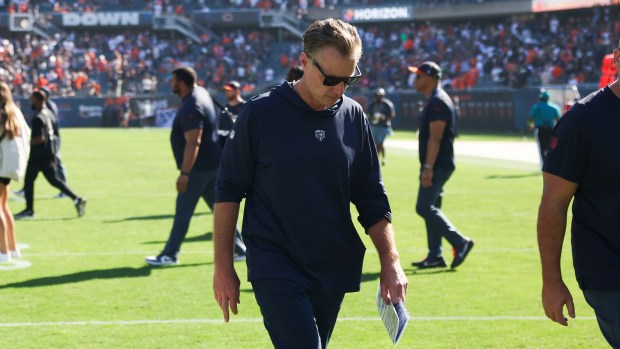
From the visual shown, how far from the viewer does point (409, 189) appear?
2108 cm

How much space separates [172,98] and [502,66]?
1689 centimetres

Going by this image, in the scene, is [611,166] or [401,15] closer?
[611,166]

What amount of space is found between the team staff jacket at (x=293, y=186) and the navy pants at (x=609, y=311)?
106cm

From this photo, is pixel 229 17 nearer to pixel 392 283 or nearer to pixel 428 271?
pixel 428 271

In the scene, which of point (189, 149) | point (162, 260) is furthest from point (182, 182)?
point (162, 260)

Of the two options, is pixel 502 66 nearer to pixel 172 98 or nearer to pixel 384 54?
pixel 384 54

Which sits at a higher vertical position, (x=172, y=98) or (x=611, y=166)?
(x=611, y=166)

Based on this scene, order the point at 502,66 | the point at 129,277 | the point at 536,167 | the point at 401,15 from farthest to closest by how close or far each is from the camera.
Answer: the point at 401,15 < the point at 502,66 < the point at 536,167 < the point at 129,277

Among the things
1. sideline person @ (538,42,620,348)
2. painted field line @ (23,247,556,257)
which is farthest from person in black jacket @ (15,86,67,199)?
sideline person @ (538,42,620,348)

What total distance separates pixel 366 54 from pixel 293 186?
179ft

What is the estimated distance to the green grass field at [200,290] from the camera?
8086mm

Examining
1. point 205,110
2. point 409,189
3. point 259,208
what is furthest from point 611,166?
point 409,189

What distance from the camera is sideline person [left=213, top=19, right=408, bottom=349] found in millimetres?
4688

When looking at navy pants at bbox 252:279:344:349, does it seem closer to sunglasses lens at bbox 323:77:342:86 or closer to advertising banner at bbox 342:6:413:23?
sunglasses lens at bbox 323:77:342:86
